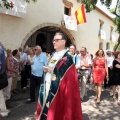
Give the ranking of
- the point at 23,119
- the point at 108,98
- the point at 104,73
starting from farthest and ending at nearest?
the point at 108,98 → the point at 104,73 → the point at 23,119

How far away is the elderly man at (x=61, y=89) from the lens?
3.76 metres

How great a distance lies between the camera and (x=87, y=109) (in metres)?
6.24

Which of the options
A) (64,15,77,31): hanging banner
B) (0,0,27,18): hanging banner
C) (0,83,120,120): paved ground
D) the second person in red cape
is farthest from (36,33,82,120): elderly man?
(64,15,77,31): hanging banner

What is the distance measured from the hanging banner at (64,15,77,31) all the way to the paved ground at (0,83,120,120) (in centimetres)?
832

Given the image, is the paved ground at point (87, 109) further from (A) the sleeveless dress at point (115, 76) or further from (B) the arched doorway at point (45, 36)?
(B) the arched doorway at point (45, 36)

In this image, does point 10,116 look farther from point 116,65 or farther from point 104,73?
point 116,65

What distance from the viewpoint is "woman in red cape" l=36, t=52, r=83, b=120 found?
3.76 m

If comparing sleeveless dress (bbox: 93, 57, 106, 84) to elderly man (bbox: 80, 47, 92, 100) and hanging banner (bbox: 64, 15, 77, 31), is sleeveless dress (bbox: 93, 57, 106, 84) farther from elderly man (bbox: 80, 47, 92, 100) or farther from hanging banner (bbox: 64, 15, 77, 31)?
hanging banner (bbox: 64, 15, 77, 31)

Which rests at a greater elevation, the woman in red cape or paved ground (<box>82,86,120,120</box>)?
the woman in red cape

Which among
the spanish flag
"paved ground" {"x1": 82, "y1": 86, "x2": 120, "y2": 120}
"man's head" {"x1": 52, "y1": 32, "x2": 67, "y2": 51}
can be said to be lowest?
"paved ground" {"x1": 82, "y1": 86, "x2": 120, "y2": 120}

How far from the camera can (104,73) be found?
7.22 m

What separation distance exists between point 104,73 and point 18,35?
248 inches

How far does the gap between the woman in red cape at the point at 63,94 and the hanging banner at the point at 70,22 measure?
1176cm

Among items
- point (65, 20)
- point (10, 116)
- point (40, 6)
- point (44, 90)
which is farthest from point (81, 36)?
point (44, 90)
